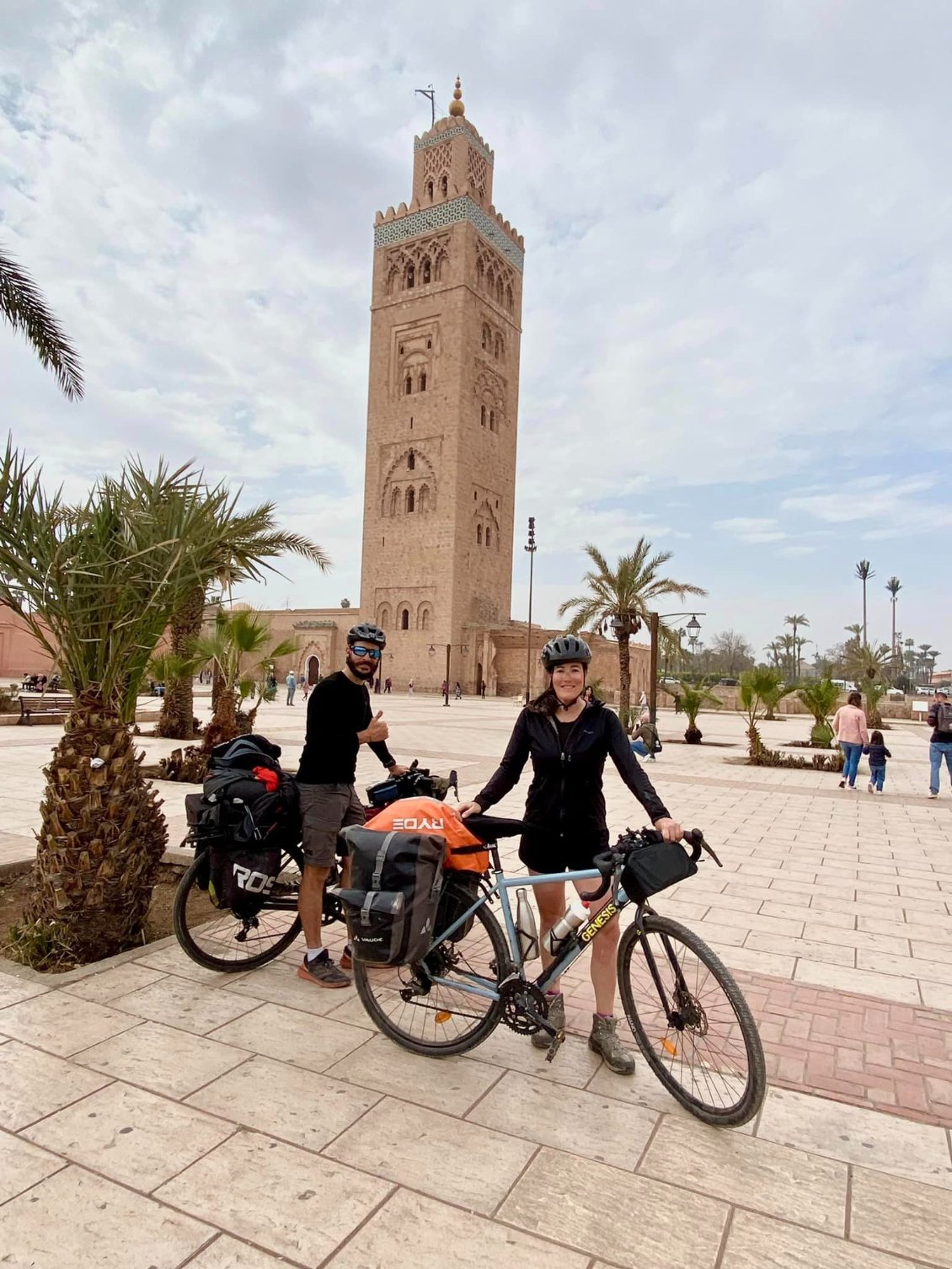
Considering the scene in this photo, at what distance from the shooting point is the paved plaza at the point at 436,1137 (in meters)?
2.05

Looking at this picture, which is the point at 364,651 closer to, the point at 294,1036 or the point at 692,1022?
the point at 294,1036

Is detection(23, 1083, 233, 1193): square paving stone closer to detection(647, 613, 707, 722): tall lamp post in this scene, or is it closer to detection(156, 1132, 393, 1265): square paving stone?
detection(156, 1132, 393, 1265): square paving stone

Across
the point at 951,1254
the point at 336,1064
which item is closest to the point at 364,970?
the point at 336,1064

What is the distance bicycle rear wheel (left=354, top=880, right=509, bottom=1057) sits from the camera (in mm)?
2986

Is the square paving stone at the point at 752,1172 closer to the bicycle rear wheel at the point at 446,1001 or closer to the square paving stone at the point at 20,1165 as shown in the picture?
the bicycle rear wheel at the point at 446,1001

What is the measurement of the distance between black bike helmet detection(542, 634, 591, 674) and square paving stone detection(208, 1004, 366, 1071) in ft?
5.95

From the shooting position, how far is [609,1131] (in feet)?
8.46

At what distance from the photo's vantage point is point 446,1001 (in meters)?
3.12

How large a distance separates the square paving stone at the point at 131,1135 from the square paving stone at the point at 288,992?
2.90ft

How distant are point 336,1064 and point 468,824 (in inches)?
42.1

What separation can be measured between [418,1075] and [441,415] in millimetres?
48772

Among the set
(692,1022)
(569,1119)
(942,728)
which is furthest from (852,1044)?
(942,728)

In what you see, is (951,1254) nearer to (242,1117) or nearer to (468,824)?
(468,824)

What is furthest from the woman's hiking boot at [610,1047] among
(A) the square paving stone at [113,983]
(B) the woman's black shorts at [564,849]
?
(A) the square paving stone at [113,983]
